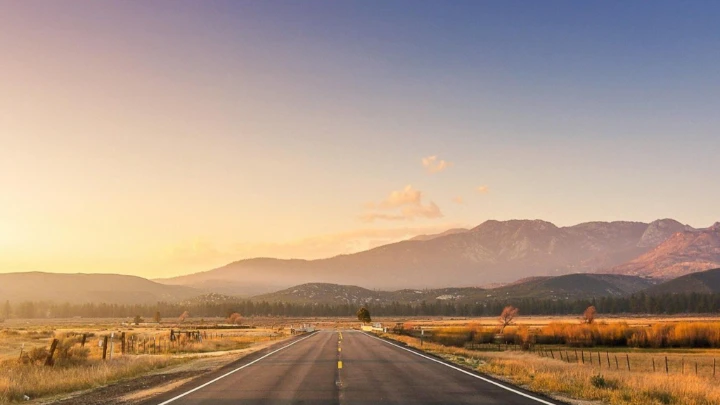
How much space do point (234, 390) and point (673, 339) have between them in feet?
255

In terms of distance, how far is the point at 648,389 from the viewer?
56.0 feet

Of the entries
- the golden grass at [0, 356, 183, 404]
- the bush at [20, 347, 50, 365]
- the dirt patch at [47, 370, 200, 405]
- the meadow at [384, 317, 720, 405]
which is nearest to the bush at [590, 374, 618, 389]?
the meadow at [384, 317, 720, 405]

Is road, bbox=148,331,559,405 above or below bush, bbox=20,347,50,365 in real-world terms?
below

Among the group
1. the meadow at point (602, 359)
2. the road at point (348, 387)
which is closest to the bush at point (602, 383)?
the meadow at point (602, 359)

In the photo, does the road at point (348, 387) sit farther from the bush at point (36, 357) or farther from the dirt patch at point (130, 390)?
the bush at point (36, 357)

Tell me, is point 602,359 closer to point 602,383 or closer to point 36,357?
point 602,383

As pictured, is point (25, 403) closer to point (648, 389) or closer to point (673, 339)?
point (648, 389)

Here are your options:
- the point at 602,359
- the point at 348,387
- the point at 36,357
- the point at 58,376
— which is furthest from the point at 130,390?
the point at 602,359

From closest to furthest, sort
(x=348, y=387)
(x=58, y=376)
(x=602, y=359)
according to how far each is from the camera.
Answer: (x=348, y=387) → (x=58, y=376) → (x=602, y=359)

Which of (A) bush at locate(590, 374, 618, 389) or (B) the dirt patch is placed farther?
(A) bush at locate(590, 374, 618, 389)

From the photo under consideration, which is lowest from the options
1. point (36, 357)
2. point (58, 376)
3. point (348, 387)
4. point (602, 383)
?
point (602, 383)

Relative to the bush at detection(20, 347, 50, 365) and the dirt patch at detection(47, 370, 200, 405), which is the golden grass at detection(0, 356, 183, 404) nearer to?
the bush at detection(20, 347, 50, 365)

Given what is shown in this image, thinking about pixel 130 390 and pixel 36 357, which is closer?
pixel 130 390

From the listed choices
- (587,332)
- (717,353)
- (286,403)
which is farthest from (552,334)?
(286,403)
